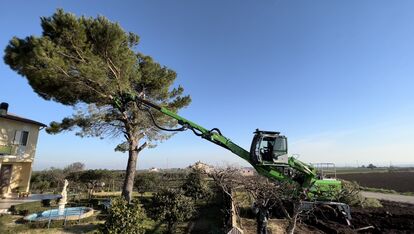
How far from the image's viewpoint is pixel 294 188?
1052 centimetres

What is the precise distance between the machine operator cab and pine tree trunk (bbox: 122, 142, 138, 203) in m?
9.85

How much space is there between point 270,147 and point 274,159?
1.46 ft

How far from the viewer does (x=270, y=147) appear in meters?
10.3

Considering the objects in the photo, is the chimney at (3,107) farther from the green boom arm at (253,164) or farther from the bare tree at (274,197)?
the bare tree at (274,197)

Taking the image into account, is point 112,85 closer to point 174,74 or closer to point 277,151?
point 174,74

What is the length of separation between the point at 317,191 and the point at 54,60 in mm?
12589

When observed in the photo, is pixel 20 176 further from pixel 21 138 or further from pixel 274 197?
pixel 274 197

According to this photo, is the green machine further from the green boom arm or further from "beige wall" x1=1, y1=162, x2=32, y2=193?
"beige wall" x1=1, y1=162, x2=32, y2=193

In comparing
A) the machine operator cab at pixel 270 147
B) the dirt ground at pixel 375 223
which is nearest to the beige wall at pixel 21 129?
the machine operator cab at pixel 270 147

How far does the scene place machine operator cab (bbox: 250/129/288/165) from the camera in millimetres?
10148

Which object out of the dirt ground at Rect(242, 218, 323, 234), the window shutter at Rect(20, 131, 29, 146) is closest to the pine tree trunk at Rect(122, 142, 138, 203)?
the dirt ground at Rect(242, 218, 323, 234)

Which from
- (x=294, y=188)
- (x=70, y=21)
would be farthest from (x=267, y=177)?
(x=70, y=21)

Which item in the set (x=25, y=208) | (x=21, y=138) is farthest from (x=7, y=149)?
(x=25, y=208)

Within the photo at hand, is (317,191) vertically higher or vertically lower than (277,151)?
lower
